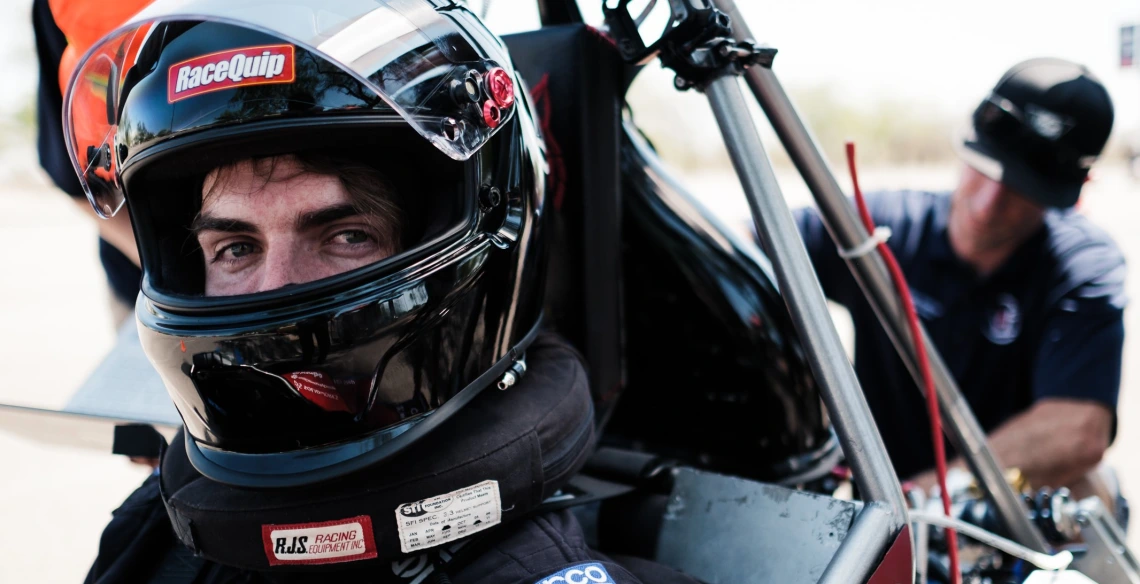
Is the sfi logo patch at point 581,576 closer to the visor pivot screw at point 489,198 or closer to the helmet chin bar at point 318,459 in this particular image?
the helmet chin bar at point 318,459

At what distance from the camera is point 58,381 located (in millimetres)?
4824

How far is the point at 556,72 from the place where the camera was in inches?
55.3

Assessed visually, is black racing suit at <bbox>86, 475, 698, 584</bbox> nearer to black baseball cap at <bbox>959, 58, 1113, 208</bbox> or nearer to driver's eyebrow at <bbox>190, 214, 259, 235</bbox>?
driver's eyebrow at <bbox>190, 214, 259, 235</bbox>

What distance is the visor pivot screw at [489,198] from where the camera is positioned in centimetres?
112

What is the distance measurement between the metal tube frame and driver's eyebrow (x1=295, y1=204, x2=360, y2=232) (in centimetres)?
49

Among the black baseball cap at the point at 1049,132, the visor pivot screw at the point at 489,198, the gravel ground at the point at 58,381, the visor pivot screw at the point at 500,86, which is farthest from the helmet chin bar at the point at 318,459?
the black baseball cap at the point at 1049,132

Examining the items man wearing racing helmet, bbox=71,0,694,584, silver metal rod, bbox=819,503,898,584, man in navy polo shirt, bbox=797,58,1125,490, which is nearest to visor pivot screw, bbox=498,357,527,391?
man wearing racing helmet, bbox=71,0,694,584

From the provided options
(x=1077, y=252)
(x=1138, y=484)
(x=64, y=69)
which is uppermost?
(x=64, y=69)

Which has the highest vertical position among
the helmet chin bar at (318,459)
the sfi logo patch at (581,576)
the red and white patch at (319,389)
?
the red and white patch at (319,389)

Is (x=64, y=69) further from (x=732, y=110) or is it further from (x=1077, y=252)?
Result: (x=1077, y=252)

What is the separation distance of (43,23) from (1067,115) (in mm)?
2486

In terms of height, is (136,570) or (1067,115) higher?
(1067,115)

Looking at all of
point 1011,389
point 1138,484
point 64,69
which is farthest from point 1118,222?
point 64,69

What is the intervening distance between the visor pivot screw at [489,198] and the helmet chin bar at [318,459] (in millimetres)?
250
